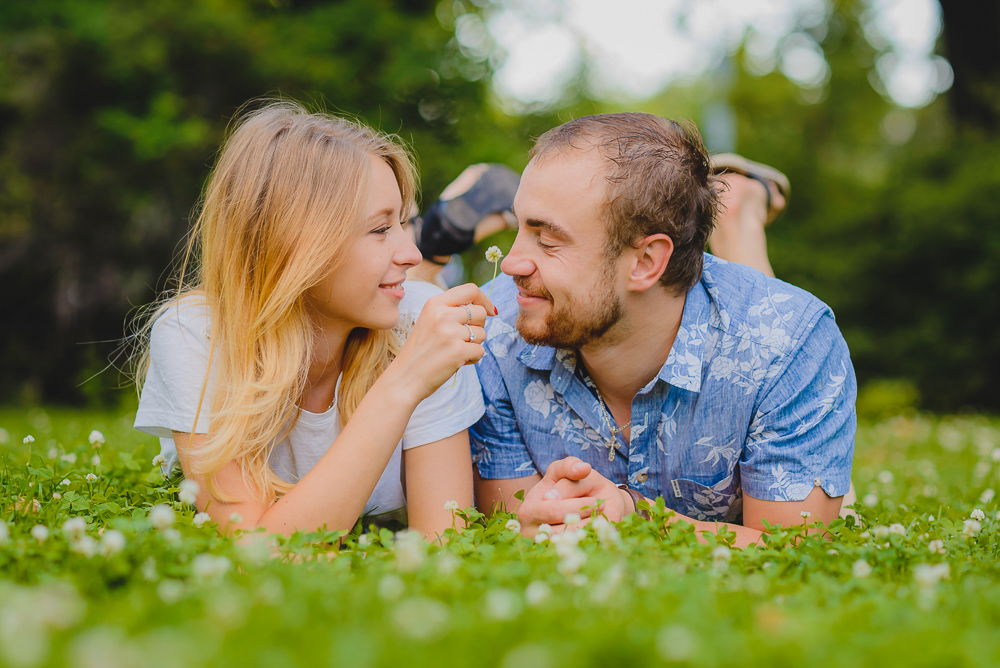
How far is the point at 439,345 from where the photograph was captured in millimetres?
2867

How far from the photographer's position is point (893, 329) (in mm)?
11430

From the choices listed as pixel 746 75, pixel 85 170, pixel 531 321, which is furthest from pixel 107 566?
pixel 746 75

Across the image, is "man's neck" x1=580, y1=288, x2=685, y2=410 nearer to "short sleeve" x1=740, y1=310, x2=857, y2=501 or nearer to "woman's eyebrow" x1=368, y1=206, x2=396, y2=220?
"short sleeve" x1=740, y1=310, x2=857, y2=501

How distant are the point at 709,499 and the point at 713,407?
45cm

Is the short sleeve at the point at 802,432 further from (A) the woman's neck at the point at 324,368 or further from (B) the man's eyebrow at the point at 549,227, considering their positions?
(A) the woman's neck at the point at 324,368

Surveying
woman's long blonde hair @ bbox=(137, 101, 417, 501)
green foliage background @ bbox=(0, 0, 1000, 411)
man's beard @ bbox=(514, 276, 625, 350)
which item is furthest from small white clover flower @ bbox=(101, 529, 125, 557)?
green foliage background @ bbox=(0, 0, 1000, 411)

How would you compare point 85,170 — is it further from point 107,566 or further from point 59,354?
point 107,566

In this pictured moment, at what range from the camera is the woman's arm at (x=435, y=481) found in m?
3.11

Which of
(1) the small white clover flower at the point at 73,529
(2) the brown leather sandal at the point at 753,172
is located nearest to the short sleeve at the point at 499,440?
(1) the small white clover flower at the point at 73,529

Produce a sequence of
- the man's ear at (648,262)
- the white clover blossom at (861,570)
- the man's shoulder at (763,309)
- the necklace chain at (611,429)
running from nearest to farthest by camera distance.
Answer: the white clover blossom at (861,570) < the man's shoulder at (763,309) < the man's ear at (648,262) < the necklace chain at (611,429)

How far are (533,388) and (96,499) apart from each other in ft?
6.02

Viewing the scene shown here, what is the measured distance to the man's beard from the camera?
3.28m

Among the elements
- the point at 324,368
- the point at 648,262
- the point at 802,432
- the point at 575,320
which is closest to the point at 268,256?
the point at 324,368

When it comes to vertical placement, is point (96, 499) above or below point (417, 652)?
below
